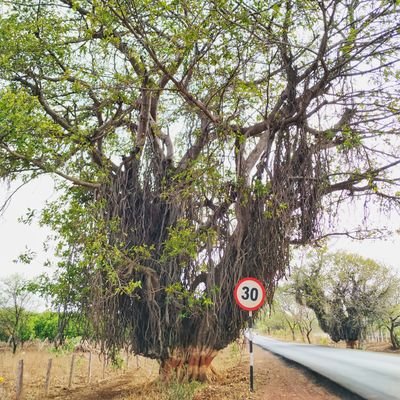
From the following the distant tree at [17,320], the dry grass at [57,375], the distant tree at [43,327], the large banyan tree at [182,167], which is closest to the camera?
the large banyan tree at [182,167]

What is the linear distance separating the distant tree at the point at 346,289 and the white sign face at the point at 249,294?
21876mm

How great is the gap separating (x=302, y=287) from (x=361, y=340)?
515cm

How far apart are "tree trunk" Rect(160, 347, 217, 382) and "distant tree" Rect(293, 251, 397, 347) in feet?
67.6

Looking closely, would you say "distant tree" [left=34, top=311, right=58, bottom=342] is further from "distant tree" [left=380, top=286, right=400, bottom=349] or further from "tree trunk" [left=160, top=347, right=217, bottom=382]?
"distant tree" [left=380, top=286, right=400, bottom=349]

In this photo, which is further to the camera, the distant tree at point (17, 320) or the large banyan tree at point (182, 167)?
the distant tree at point (17, 320)

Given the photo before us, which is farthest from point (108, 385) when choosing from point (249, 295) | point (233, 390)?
point (249, 295)

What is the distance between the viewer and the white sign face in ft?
26.1

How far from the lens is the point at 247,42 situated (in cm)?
666

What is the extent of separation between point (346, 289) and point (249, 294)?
76.7 feet

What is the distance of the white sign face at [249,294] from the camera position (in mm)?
7961

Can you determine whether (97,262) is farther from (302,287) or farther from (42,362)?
(302,287)

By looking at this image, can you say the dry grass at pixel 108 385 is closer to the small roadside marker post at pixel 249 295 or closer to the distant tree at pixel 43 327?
the small roadside marker post at pixel 249 295

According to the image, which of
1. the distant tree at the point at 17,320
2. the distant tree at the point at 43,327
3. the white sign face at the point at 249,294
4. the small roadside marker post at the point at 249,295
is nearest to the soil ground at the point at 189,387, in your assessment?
the small roadside marker post at the point at 249,295

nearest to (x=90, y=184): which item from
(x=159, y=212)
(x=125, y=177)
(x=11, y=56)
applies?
(x=125, y=177)
